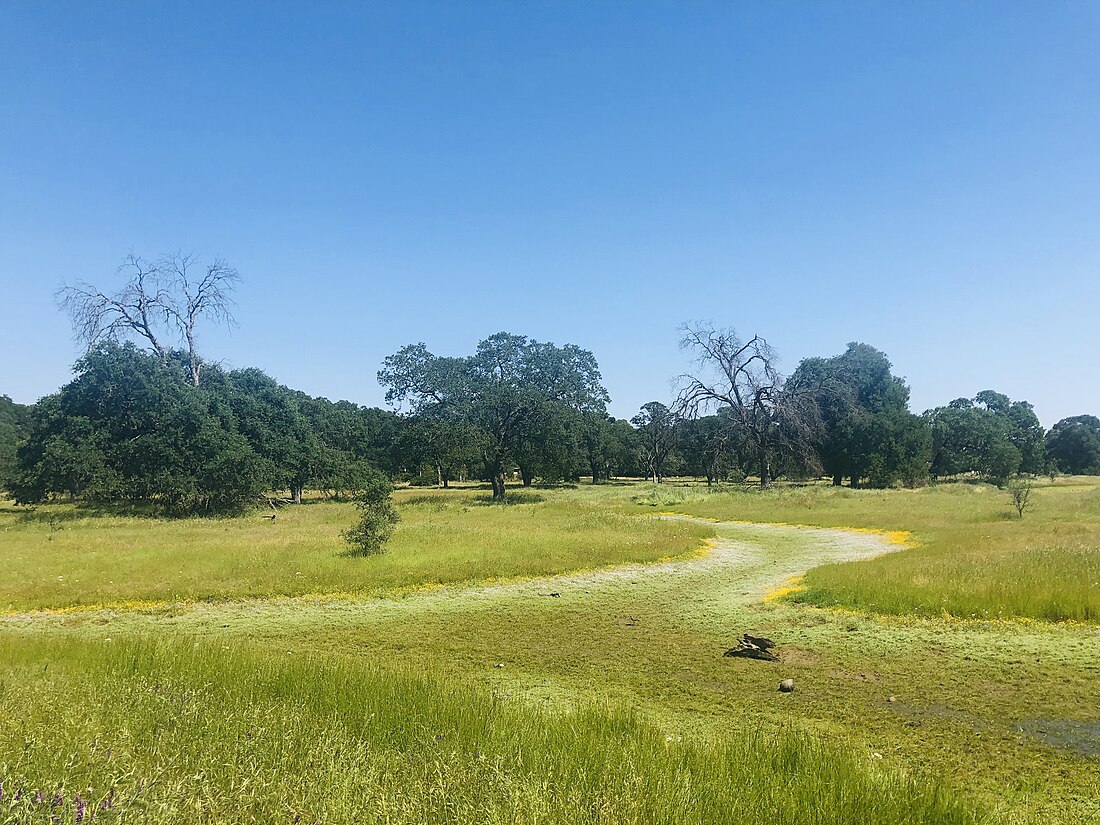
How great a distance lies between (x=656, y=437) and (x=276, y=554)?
4350 centimetres

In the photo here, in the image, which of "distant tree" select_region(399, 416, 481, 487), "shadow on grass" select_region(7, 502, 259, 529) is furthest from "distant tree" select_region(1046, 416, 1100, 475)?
"shadow on grass" select_region(7, 502, 259, 529)

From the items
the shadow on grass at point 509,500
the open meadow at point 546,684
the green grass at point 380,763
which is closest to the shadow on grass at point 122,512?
the open meadow at point 546,684

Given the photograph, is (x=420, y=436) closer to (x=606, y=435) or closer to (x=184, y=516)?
(x=184, y=516)

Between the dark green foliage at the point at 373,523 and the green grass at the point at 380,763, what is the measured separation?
1271cm

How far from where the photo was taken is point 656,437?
5809 centimetres

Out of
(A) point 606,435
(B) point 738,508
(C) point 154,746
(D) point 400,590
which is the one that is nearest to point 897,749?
(C) point 154,746

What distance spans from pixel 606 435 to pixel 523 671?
238 feet

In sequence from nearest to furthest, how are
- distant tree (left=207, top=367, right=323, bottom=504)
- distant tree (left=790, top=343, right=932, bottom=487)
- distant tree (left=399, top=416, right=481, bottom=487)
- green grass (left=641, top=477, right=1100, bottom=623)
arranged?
green grass (left=641, top=477, right=1100, bottom=623) < distant tree (left=207, top=367, right=323, bottom=504) < distant tree (left=399, top=416, right=481, bottom=487) < distant tree (left=790, top=343, right=932, bottom=487)

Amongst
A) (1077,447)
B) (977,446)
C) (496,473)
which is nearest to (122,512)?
(496,473)

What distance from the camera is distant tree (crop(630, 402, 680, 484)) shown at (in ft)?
174

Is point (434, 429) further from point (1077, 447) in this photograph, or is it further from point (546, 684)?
point (1077, 447)

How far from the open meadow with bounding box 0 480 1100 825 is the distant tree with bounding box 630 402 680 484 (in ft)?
107

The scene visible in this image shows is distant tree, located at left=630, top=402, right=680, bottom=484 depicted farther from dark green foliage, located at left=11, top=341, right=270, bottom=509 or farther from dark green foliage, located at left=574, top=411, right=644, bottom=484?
dark green foliage, located at left=11, top=341, right=270, bottom=509

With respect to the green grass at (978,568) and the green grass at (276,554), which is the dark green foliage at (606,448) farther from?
→ the green grass at (978,568)
